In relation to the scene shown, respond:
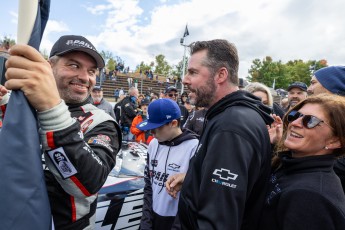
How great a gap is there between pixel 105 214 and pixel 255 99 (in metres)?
2.02

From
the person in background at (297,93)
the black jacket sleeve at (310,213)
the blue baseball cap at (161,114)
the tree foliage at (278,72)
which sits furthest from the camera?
the tree foliage at (278,72)

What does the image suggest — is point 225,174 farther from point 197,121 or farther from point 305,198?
point 197,121

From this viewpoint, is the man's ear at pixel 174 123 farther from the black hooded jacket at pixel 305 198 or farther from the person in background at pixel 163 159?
the black hooded jacket at pixel 305 198

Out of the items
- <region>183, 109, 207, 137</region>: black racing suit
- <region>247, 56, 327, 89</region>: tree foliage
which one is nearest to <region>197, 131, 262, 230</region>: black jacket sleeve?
<region>183, 109, 207, 137</region>: black racing suit

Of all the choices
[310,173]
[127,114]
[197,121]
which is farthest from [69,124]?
[127,114]

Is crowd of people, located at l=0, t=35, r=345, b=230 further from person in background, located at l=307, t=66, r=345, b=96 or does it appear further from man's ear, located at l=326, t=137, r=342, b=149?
person in background, located at l=307, t=66, r=345, b=96

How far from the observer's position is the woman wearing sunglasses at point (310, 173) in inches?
44.9

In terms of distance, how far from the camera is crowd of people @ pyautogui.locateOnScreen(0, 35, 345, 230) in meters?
0.89

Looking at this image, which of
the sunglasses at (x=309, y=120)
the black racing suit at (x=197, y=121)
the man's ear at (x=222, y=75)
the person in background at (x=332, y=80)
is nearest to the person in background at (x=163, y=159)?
the man's ear at (x=222, y=75)

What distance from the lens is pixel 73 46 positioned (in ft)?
4.75

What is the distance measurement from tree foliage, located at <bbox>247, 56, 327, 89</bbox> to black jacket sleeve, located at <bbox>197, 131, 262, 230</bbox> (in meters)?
58.6

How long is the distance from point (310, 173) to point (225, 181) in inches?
18.9

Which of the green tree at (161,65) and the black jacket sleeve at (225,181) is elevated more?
the green tree at (161,65)

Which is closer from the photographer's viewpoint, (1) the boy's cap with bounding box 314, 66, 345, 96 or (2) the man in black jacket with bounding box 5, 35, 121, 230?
(2) the man in black jacket with bounding box 5, 35, 121, 230
